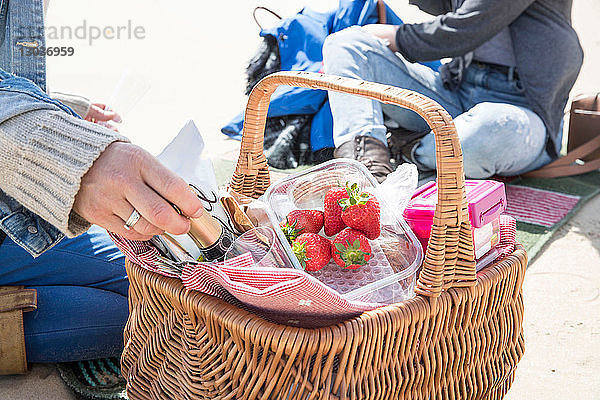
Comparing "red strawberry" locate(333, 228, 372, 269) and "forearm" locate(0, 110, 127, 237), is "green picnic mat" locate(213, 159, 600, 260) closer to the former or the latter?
"red strawberry" locate(333, 228, 372, 269)

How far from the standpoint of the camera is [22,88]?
70cm

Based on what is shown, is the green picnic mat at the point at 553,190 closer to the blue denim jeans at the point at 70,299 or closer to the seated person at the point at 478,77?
the seated person at the point at 478,77

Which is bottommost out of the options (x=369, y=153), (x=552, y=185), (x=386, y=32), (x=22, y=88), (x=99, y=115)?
(x=552, y=185)

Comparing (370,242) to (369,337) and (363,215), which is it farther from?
(369,337)

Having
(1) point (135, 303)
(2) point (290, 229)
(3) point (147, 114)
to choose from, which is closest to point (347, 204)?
(2) point (290, 229)

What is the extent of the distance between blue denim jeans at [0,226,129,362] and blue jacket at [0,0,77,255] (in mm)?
324

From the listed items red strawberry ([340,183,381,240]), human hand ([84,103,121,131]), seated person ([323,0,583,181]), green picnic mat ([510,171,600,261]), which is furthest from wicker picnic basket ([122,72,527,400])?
seated person ([323,0,583,181])

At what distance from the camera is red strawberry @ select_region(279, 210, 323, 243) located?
0.85m

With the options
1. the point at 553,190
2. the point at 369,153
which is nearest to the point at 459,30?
the point at 369,153

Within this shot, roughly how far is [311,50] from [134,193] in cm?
177

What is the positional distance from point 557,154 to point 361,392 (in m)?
1.63

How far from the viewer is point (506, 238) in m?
0.91

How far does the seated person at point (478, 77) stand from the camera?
1.76 metres

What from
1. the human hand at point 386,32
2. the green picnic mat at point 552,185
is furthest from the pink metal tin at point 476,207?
the human hand at point 386,32
